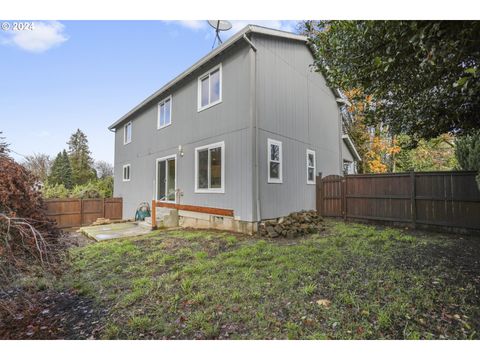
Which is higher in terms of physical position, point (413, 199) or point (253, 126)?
point (253, 126)

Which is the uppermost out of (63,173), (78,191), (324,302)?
(63,173)

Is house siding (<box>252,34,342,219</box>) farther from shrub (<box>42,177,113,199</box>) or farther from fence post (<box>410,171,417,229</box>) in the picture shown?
shrub (<box>42,177,113,199</box>)

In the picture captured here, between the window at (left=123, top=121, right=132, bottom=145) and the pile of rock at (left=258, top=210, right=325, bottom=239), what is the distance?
352 inches

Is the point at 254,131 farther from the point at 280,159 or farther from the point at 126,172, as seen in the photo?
the point at 126,172

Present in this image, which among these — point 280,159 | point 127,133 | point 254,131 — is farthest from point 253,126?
point 127,133

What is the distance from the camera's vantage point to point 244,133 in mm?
5934

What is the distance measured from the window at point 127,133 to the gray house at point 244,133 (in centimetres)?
246

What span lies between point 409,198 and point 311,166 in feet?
9.74

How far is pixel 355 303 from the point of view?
239 cm

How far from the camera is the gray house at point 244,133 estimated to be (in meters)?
5.92

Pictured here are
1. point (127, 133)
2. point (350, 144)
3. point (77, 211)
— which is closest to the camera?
point (77, 211)
